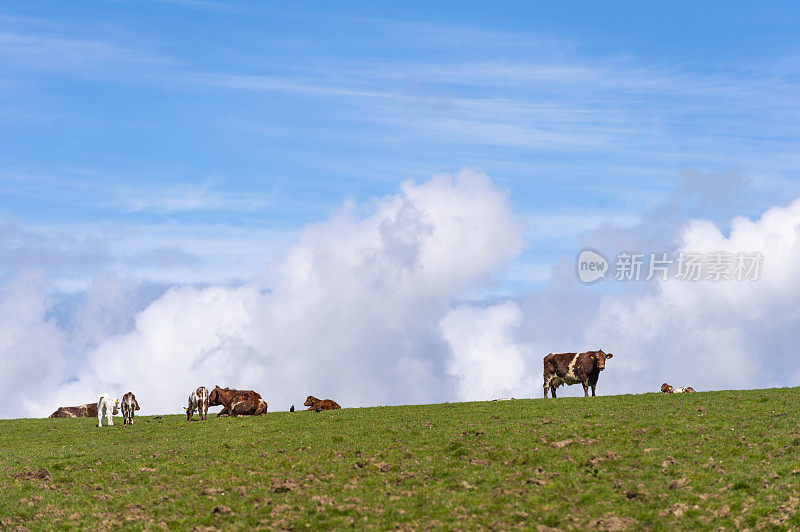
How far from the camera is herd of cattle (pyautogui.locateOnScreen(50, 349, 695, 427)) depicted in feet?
157

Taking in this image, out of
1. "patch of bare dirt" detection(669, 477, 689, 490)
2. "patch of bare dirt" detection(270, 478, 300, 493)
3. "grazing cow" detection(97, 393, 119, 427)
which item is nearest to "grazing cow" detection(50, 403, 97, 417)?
"grazing cow" detection(97, 393, 119, 427)

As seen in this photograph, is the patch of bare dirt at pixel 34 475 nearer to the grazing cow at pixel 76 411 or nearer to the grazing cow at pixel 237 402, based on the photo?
the grazing cow at pixel 237 402

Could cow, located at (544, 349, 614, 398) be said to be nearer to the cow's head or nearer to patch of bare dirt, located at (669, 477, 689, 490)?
the cow's head

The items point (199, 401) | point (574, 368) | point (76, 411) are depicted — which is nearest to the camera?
point (199, 401)

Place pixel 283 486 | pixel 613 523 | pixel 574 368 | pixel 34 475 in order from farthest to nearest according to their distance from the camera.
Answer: pixel 574 368 → pixel 34 475 → pixel 283 486 → pixel 613 523

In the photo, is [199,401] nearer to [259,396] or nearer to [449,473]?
[259,396]

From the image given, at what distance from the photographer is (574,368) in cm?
5434

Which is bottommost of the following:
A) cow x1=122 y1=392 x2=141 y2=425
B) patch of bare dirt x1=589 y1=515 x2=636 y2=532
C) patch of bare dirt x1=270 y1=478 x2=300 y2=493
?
patch of bare dirt x1=589 y1=515 x2=636 y2=532

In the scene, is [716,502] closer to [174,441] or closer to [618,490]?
[618,490]

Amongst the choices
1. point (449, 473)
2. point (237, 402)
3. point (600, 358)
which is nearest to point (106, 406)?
point (237, 402)

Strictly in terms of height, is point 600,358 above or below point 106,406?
above

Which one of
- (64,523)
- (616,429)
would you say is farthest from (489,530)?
(64,523)

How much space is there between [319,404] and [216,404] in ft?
22.8

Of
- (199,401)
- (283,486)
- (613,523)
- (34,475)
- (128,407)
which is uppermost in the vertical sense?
(199,401)
